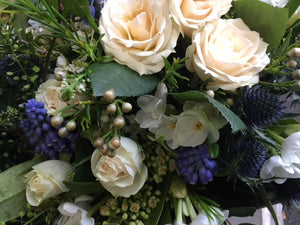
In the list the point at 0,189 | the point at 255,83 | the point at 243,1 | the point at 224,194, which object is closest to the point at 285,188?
the point at 224,194

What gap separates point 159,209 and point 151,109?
0.16m

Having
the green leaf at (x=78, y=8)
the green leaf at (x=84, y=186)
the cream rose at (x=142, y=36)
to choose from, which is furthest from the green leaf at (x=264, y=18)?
the green leaf at (x=84, y=186)

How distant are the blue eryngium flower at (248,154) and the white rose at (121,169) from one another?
133 millimetres

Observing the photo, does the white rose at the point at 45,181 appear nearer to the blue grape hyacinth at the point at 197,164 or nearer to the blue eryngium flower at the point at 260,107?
the blue grape hyacinth at the point at 197,164

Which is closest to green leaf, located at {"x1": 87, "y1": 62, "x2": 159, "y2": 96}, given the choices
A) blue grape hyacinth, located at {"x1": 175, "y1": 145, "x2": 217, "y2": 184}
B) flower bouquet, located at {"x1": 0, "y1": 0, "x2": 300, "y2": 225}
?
flower bouquet, located at {"x1": 0, "y1": 0, "x2": 300, "y2": 225}

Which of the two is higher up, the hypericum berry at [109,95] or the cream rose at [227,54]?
the cream rose at [227,54]

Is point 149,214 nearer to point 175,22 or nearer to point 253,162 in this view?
point 253,162

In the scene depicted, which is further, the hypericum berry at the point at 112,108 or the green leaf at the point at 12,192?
the green leaf at the point at 12,192

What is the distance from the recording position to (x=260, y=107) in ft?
1.93

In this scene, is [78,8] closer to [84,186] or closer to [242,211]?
[84,186]

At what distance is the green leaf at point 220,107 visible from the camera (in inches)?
19.6

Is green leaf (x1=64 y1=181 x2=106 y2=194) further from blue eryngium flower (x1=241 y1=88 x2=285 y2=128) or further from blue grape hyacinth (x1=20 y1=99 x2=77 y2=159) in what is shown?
blue eryngium flower (x1=241 y1=88 x2=285 y2=128)

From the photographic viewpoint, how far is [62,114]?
1.90 ft

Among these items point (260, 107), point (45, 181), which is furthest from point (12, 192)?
point (260, 107)
